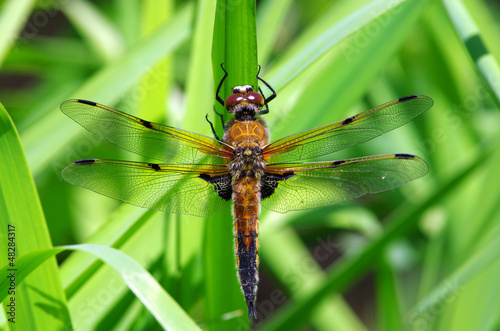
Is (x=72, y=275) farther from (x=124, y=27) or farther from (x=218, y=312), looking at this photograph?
(x=124, y=27)

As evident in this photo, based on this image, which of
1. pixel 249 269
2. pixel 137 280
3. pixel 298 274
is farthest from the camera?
pixel 298 274

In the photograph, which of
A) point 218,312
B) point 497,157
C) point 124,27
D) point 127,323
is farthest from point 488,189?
point 124,27

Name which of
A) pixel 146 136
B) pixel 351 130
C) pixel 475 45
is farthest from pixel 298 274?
pixel 475 45

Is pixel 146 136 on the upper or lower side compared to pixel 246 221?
upper

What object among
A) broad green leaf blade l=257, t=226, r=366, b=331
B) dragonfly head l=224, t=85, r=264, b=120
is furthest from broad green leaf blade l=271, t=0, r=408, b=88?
broad green leaf blade l=257, t=226, r=366, b=331

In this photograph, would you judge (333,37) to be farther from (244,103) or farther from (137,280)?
(137,280)

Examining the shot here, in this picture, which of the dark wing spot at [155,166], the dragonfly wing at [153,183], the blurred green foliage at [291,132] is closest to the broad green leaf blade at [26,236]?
the blurred green foliage at [291,132]

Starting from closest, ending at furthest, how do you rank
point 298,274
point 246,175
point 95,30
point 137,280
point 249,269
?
point 137,280, point 249,269, point 246,175, point 298,274, point 95,30
